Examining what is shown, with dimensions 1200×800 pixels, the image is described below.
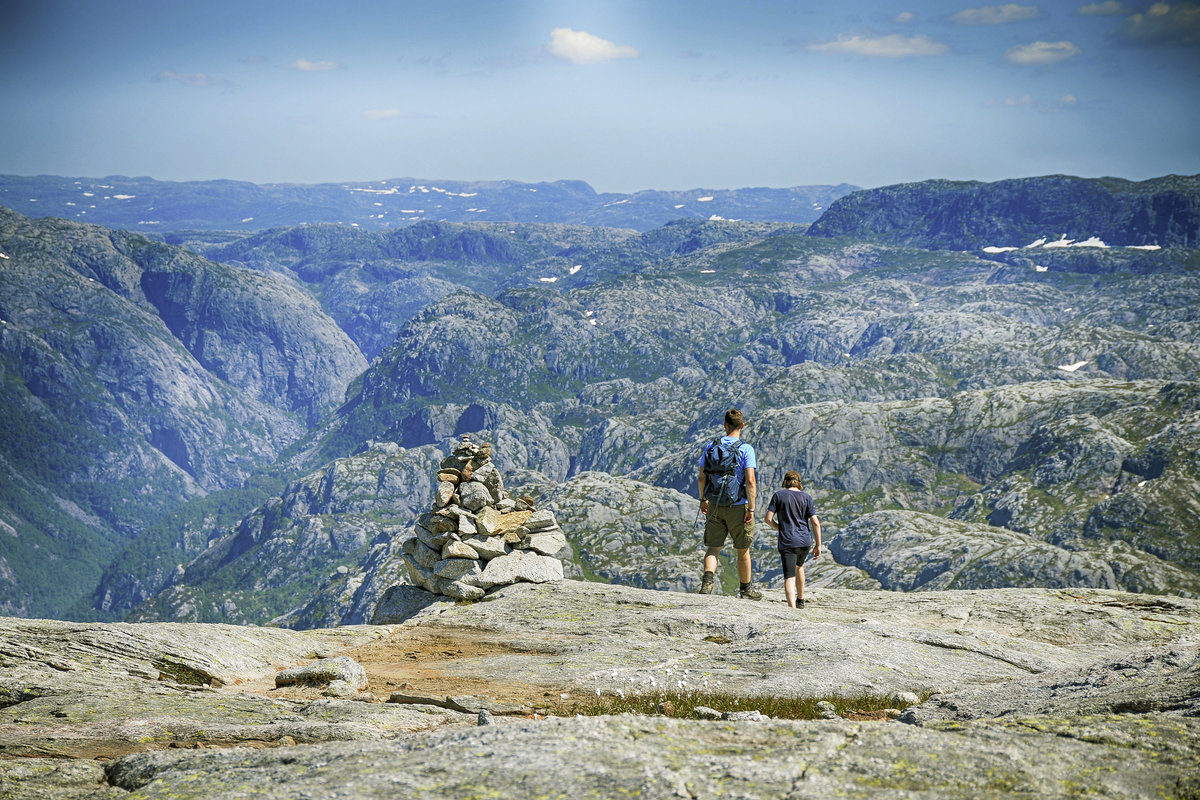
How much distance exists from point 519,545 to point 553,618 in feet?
31.5

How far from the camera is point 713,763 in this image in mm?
11203

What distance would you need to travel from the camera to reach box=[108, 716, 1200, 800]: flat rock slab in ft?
33.9

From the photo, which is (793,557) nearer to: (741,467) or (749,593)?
(741,467)

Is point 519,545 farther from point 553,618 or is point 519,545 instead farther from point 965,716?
point 965,716

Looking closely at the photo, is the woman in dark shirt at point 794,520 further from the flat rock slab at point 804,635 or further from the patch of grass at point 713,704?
the patch of grass at point 713,704

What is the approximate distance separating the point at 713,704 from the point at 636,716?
200 inches

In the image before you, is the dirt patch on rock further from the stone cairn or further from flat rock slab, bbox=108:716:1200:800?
→ flat rock slab, bbox=108:716:1200:800

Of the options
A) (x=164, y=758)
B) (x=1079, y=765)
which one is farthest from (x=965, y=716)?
(x=164, y=758)

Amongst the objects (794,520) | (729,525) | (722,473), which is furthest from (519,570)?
(794,520)

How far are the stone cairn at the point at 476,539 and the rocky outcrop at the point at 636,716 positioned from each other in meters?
3.14

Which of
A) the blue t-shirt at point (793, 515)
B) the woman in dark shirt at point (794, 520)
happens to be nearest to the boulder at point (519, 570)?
the woman in dark shirt at point (794, 520)

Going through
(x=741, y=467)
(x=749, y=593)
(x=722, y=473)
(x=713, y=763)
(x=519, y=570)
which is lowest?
(x=519, y=570)

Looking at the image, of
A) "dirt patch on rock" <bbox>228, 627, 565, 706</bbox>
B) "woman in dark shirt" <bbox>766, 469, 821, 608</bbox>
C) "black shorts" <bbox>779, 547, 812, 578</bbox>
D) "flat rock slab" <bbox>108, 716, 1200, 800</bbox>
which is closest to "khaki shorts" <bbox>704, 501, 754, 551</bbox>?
"woman in dark shirt" <bbox>766, 469, 821, 608</bbox>

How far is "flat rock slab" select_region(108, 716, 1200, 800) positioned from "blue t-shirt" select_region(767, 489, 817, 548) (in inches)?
525
